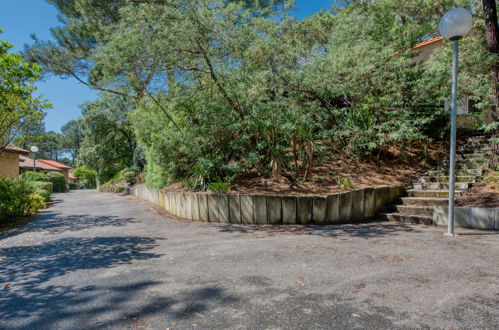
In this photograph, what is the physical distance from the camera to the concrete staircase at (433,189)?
530 cm

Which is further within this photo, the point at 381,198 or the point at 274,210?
the point at 381,198

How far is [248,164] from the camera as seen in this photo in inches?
254

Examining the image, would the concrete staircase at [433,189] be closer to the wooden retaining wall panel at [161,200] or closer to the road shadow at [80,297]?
the road shadow at [80,297]

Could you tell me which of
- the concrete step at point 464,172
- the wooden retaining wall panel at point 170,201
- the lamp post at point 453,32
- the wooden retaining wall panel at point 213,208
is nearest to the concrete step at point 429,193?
the concrete step at point 464,172

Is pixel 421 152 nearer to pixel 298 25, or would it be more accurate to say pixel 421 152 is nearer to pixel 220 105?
pixel 298 25

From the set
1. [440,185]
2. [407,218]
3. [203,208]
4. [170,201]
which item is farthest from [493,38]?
[170,201]

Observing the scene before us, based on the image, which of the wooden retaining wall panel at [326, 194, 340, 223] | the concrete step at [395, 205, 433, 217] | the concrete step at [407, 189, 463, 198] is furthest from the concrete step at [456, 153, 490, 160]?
the wooden retaining wall panel at [326, 194, 340, 223]

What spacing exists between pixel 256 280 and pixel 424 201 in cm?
440

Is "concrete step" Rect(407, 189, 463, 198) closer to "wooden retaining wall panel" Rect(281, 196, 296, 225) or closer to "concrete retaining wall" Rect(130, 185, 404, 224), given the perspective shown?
"concrete retaining wall" Rect(130, 185, 404, 224)

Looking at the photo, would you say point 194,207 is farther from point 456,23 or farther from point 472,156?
point 472,156

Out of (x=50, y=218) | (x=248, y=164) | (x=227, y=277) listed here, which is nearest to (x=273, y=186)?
(x=248, y=164)

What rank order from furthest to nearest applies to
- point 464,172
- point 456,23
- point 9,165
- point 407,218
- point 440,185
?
point 9,165 → point 464,172 → point 440,185 → point 407,218 → point 456,23

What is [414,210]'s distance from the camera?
17.7 ft

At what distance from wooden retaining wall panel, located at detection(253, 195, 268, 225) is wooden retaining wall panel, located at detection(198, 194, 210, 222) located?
1098 mm
